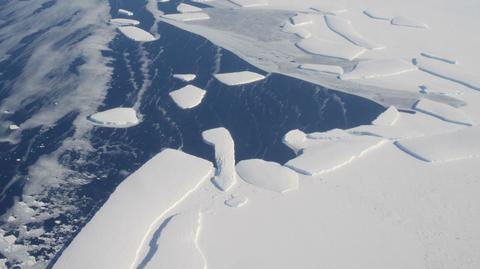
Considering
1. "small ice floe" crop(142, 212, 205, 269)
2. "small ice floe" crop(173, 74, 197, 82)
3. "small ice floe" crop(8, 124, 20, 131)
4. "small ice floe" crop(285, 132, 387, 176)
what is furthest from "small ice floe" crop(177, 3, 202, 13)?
"small ice floe" crop(142, 212, 205, 269)

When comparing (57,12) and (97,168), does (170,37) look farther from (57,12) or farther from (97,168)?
(97,168)

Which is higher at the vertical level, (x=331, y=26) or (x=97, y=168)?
(x=331, y=26)

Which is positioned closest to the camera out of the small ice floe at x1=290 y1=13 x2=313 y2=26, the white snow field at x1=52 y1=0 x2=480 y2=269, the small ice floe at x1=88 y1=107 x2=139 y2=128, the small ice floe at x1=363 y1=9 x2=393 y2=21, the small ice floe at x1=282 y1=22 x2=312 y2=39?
the white snow field at x1=52 y1=0 x2=480 y2=269

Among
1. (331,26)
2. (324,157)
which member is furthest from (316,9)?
(324,157)

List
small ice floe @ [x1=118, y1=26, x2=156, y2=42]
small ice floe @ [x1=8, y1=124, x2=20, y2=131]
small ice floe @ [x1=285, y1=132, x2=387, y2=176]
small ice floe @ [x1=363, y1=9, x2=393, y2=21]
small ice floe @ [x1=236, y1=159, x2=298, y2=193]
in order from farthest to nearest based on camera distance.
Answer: small ice floe @ [x1=363, y1=9, x2=393, y2=21], small ice floe @ [x1=118, y1=26, x2=156, y2=42], small ice floe @ [x1=8, y1=124, x2=20, y2=131], small ice floe @ [x1=285, y1=132, x2=387, y2=176], small ice floe @ [x1=236, y1=159, x2=298, y2=193]

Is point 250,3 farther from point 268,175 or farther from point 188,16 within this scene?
point 268,175

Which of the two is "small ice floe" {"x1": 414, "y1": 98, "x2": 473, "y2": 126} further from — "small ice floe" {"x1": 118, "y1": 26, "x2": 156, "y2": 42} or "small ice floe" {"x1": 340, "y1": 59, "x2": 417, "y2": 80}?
"small ice floe" {"x1": 118, "y1": 26, "x2": 156, "y2": 42}

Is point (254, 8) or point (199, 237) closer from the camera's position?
point (199, 237)
